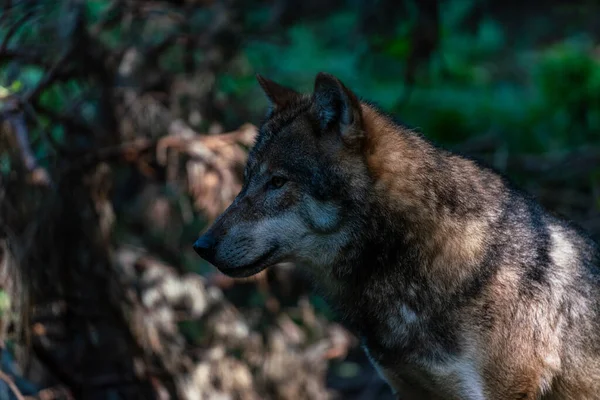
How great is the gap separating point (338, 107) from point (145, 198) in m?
3.54

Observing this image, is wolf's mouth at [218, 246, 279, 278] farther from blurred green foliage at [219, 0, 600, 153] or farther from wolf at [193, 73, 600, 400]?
blurred green foliage at [219, 0, 600, 153]

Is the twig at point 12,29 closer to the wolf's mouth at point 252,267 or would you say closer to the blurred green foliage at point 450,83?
the wolf's mouth at point 252,267

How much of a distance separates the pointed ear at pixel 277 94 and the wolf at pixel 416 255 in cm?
29

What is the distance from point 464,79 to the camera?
11.9 m

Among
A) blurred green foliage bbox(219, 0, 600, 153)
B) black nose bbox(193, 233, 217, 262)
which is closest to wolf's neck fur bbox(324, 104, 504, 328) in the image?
black nose bbox(193, 233, 217, 262)

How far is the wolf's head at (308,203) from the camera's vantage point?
12.5ft

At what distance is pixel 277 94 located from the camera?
4387mm

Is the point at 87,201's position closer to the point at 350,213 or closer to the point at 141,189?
the point at 141,189

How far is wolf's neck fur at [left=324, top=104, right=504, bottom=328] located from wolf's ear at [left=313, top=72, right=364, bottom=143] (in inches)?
4.2

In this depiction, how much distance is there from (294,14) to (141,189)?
2.56 metres

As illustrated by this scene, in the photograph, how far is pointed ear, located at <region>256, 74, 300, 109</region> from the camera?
4293 millimetres

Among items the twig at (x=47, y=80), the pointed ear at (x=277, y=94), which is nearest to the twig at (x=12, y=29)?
the twig at (x=47, y=80)

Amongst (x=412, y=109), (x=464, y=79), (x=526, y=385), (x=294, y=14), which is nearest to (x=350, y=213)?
(x=526, y=385)

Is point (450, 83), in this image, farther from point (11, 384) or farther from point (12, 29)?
point (11, 384)
